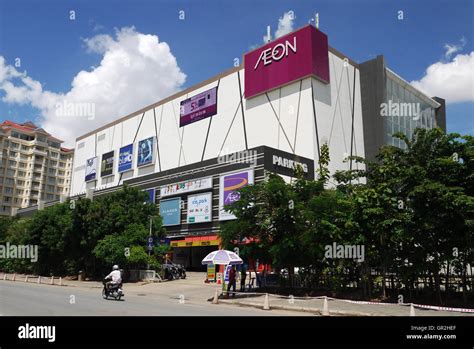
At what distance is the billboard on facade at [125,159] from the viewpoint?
70.6 metres

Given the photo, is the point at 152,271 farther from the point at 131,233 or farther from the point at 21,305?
the point at 21,305

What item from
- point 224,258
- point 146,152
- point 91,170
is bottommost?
point 224,258

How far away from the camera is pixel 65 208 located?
42469 mm

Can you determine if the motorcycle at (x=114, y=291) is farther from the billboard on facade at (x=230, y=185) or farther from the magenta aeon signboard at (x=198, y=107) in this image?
the magenta aeon signboard at (x=198, y=107)

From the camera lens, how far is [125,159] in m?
71.9

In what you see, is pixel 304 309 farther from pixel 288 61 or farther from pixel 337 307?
pixel 288 61

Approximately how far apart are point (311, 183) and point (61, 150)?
115m

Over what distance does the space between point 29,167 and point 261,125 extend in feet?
282

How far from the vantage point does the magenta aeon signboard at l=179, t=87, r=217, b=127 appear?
193ft

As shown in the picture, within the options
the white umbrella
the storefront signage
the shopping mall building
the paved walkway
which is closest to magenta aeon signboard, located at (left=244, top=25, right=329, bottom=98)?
the shopping mall building

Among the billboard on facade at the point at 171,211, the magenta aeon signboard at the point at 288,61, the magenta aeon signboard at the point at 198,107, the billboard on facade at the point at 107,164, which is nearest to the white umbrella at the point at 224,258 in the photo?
the billboard on facade at the point at 171,211
